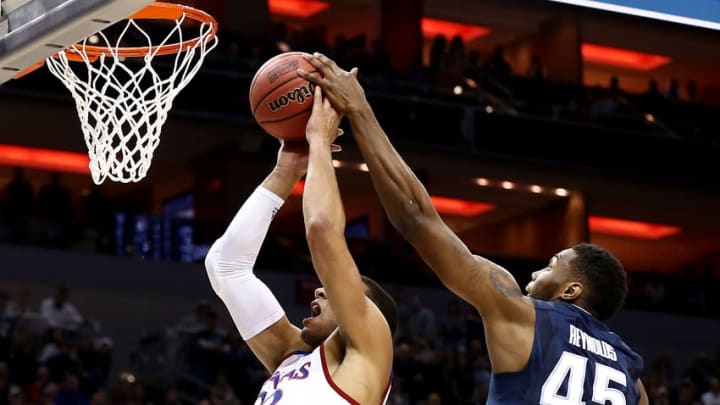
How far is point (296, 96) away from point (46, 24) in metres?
0.84

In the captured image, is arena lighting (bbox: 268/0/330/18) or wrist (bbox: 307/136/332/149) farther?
arena lighting (bbox: 268/0/330/18)

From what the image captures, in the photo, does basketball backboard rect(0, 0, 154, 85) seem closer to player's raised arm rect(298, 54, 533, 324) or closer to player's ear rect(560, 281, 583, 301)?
player's raised arm rect(298, 54, 533, 324)

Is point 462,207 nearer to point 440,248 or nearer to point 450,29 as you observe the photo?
point 450,29

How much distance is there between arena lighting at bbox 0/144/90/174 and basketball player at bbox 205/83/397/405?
54.5ft

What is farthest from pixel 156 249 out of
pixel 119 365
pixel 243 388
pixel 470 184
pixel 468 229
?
pixel 468 229

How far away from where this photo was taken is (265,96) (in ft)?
13.6

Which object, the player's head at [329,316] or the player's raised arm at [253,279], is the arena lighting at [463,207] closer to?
the player's raised arm at [253,279]

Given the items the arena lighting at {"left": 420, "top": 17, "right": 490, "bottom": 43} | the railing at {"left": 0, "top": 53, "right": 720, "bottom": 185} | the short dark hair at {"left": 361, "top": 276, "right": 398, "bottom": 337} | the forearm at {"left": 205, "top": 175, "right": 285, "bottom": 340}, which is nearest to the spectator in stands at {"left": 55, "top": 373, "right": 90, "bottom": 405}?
the railing at {"left": 0, "top": 53, "right": 720, "bottom": 185}

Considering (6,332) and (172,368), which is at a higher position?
(6,332)

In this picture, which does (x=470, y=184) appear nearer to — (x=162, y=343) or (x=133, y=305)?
(x=133, y=305)

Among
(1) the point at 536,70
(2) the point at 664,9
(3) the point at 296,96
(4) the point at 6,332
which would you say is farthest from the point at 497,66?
(3) the point at 296,96

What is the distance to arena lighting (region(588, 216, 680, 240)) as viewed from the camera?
966 inches

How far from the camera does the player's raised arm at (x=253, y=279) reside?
4.27 metres

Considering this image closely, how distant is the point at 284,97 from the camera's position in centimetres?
405
